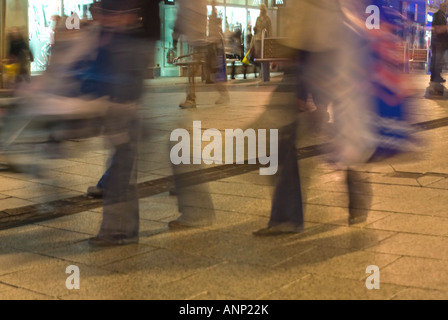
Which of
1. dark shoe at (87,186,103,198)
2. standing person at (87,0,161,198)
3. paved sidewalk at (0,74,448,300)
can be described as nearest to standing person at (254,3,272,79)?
paved sidewalk at (0,74,448,300)

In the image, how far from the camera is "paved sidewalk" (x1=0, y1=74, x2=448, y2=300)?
3.93 m

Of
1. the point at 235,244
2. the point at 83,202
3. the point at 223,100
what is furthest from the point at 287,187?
the point at 223,100

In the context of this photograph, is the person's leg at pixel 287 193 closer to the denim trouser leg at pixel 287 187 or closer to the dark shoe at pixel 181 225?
the denim trouser leg at pixel 287 187

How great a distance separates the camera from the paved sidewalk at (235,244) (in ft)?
12.9

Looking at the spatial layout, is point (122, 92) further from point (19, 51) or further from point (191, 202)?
point (19, 51)

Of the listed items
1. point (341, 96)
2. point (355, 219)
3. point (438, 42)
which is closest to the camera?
point (341, 96)

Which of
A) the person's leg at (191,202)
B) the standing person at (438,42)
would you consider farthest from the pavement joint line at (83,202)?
the standing person at (438,42)

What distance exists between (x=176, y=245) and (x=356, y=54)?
1700 millimetres

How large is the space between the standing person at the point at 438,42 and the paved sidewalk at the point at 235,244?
8.37 metres

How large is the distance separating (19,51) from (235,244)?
579 inches

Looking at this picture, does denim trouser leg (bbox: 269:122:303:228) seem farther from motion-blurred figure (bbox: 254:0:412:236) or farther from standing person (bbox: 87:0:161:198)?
standing person (bbox: 87:0:161:198)

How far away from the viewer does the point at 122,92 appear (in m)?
4.68
